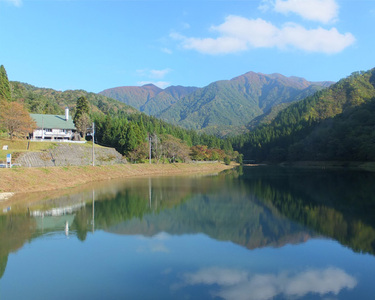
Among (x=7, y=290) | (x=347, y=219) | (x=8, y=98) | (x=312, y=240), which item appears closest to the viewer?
(x=7, y=290)

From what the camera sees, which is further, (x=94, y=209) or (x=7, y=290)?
(x=94, y=209)

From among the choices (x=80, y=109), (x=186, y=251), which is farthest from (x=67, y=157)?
(x=186, y=251)

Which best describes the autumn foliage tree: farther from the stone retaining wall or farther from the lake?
the lake

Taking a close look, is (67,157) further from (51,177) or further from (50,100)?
(50,100)

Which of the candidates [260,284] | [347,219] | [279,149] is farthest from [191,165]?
[260,284]

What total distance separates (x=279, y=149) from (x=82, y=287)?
339 ft

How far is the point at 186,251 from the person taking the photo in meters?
10.4

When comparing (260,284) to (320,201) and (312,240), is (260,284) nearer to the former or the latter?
(312,240)

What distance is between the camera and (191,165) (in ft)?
225

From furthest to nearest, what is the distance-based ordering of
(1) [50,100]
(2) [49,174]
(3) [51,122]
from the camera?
(1) [50,100] → (3) [51,122] → (2) [49,174]

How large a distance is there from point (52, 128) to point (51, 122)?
1.91 meters

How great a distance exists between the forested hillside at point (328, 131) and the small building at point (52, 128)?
61741mm

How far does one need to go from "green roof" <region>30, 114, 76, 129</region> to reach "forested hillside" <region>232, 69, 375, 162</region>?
6222 centimetres

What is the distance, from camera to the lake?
7.43m
